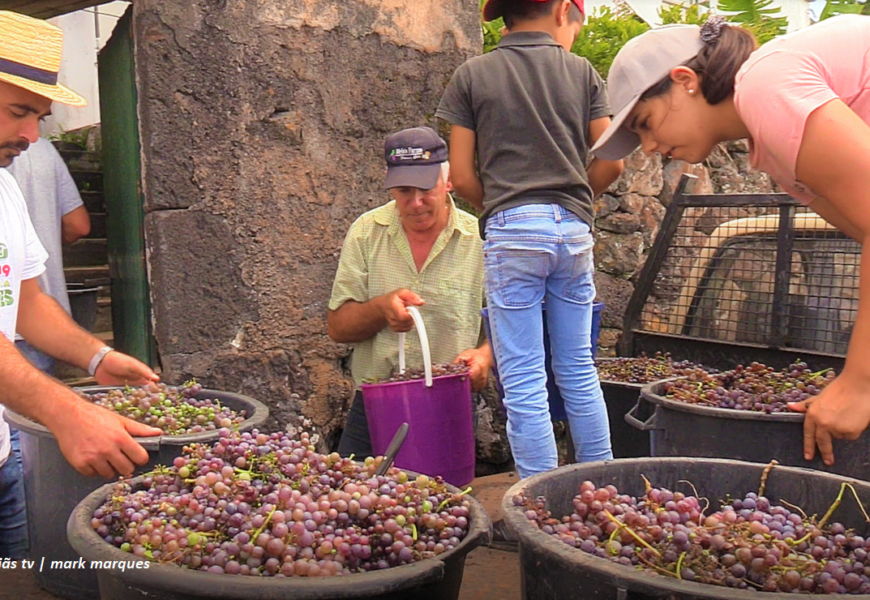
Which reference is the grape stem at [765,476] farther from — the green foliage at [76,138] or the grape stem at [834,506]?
the green foliage at [76,138]

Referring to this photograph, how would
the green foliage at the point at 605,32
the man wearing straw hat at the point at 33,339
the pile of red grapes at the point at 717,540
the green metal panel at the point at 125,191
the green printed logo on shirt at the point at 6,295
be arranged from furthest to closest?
the green foliage at the point at 605,32
the green metal panel at the point at 125,191
the green printed logo on shirt at the point at 6,295
the man wearing straw hat at the point at 33,339
the pile of red grapes at the point at 717,540

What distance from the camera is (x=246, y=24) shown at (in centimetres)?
333

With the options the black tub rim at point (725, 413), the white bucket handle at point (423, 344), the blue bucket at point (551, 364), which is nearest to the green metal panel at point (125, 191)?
the white bucket handle at point (423, 344)

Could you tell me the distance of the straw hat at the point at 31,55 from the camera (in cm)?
239

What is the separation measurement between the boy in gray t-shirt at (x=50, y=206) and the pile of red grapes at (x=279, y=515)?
7.17 feet

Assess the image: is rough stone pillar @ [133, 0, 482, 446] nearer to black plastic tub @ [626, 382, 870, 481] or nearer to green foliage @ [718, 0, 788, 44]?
black plastic tub @ [626, 382, 870, 481]

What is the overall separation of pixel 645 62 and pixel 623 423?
6.20 ft

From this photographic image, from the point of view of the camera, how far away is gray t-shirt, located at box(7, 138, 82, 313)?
12.0 ft

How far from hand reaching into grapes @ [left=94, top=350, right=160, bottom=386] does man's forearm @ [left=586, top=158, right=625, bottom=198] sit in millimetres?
1734

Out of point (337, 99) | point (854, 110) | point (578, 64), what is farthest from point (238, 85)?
point (854, 110)

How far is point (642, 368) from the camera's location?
3.60 metres

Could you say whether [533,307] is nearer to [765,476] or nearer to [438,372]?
[438,372]

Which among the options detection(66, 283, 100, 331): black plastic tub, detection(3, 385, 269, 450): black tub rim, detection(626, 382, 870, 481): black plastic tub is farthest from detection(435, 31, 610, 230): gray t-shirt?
detection(66, 283, 100, 331): black plastic tub

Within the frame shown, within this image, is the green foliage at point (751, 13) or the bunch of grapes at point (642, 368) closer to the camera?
the bunch of grapes at point (642, 368)
